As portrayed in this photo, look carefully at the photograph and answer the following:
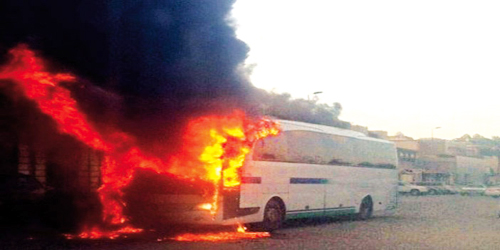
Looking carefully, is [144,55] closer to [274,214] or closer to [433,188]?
[274,214]

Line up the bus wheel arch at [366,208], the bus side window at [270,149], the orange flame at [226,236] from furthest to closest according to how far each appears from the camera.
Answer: the bus wheel arch at [366,208]
the bus side window at [270,149]
the orange flame at [226,236]

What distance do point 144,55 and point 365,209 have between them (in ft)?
41.1

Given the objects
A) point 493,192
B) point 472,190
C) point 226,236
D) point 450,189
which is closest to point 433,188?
point 450,189

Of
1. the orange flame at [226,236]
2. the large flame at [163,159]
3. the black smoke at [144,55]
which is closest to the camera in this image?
the black smoke at [144,55]

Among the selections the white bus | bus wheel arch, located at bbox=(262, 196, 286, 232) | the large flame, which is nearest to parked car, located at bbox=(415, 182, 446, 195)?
the white bus

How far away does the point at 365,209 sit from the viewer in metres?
25.4

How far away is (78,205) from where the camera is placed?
1831 centimetres

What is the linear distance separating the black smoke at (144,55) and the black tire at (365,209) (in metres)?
9.85

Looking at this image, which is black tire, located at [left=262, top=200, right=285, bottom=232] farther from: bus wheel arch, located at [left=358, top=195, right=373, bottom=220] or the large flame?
bus wheel arch, located at [left=358, top=195, right=373, bottom=220]

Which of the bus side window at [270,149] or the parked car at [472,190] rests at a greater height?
the bus side window at [270,149]

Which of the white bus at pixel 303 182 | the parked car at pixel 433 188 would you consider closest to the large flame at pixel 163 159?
the white bus at pixel 303 182

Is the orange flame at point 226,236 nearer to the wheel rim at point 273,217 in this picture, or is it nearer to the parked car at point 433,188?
the wheel rim at point 273,217

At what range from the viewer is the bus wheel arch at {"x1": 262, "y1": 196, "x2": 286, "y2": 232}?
18.7 meters

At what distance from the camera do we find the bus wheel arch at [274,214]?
1875 cm
